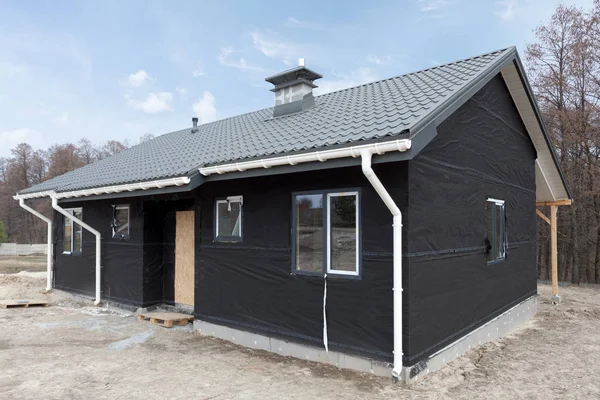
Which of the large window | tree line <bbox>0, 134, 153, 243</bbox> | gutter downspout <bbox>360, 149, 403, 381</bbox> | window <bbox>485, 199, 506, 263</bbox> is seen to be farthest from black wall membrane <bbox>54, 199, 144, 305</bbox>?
tree line <bbox>0, 134, 153, 243</bbox>

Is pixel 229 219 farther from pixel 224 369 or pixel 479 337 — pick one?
pixel 479 337

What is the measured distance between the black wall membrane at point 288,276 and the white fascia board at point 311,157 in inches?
21.6

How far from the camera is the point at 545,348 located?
20.6 ft

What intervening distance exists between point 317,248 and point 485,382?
Result: 8.22ft

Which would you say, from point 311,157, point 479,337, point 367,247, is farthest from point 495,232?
point 311,157

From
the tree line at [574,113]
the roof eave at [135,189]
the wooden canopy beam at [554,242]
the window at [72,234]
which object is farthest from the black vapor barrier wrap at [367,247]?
the tree line at [574,113]

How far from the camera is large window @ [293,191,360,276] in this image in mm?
4988

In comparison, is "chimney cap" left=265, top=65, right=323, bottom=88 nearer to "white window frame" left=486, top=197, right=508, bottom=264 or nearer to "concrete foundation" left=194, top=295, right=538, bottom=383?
"white window frame" left=486, top=197, right=508, bottom=264

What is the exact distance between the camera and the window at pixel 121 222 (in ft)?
28.6

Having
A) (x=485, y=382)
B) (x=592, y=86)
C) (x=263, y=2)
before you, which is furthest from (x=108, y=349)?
(x=592, y=86)

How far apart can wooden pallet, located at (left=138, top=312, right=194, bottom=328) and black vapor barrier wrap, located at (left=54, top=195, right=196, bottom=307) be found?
0.51 meters

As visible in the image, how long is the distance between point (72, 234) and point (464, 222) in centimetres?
944

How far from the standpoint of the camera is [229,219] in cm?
648

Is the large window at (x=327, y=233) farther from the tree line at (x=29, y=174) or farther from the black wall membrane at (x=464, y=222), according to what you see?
the tree line at (x=29, y=174)
